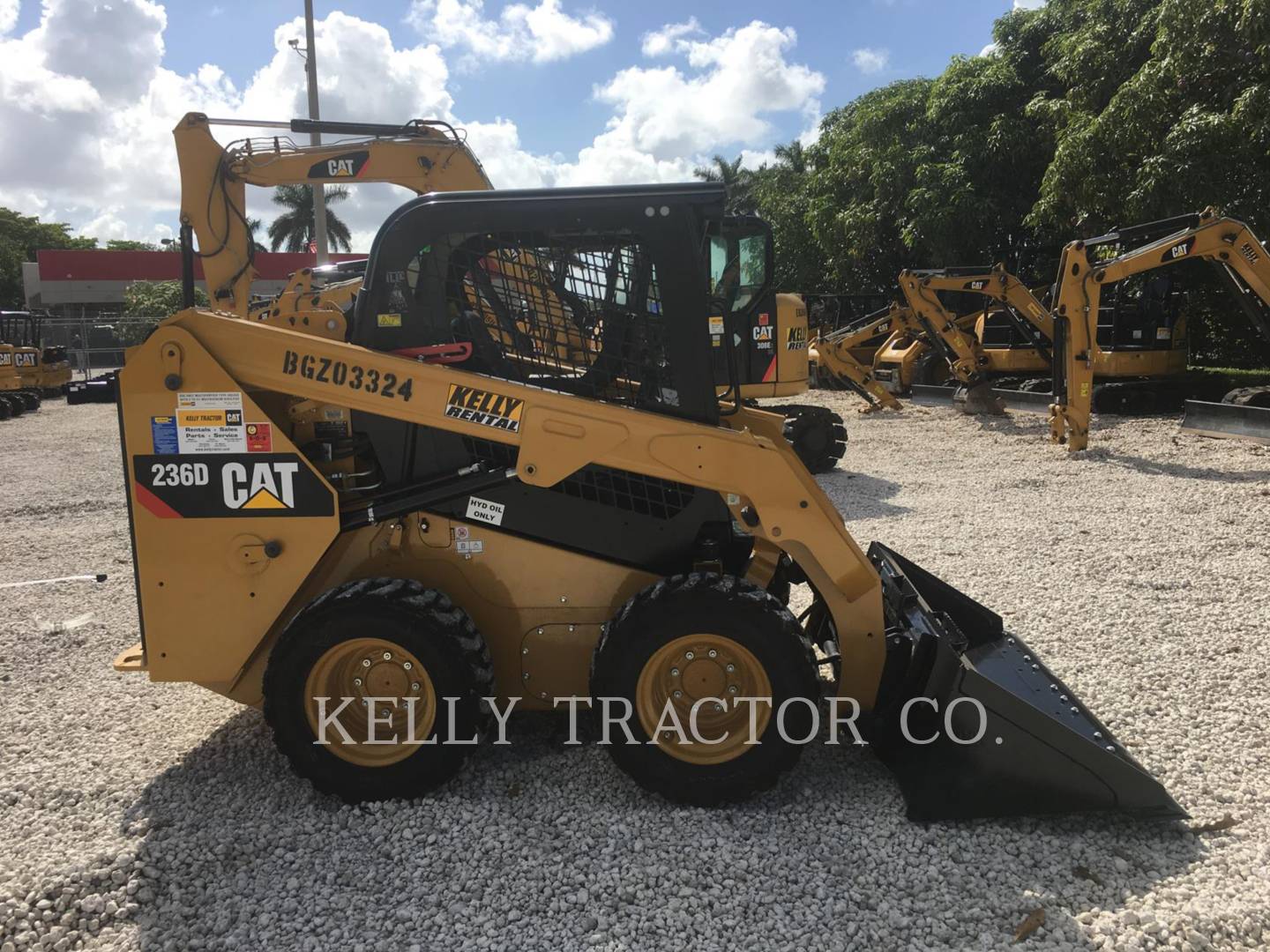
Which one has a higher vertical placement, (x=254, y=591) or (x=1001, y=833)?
(x=254, y=591)

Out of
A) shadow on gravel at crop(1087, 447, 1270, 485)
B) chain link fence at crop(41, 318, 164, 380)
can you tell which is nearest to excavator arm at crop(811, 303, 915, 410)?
shadow on gravel at crop(1087, 447, 1270, 485)

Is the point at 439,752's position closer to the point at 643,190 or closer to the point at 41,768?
the point at 41,768

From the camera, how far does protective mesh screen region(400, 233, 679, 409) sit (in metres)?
3.41

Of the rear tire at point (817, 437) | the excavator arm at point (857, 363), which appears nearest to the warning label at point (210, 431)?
the rear tire at point (817, 437)

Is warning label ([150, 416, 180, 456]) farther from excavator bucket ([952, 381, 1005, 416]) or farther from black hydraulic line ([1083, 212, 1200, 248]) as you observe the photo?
excavator bucket ([952, 381, 1005, 416])

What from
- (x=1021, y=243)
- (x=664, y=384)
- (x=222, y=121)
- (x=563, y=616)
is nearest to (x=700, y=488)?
(x=664, y=384)

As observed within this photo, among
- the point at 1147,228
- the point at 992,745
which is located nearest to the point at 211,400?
the point at 992,745

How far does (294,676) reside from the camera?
329 centimetres

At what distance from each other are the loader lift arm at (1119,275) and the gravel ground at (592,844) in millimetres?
6500

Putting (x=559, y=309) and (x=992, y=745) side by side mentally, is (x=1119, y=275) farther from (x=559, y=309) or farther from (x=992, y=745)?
(x=559, y=309)

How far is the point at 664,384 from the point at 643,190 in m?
0.75

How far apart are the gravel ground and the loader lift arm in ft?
21.3

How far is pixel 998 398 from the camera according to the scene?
51.6ft

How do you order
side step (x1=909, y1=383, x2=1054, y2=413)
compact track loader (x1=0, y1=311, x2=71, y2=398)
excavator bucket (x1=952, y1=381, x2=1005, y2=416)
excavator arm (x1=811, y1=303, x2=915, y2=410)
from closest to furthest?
side step (x1=909, y1=383, x2=1054, y2=413), excavator bucket (x1=952, y1=381, x2=1005, y2=416), excavator arm (x1=811, y1=303, x2=915, y2=410), compact track loader (x1=0, y1=311, x2=71, y2=398)
